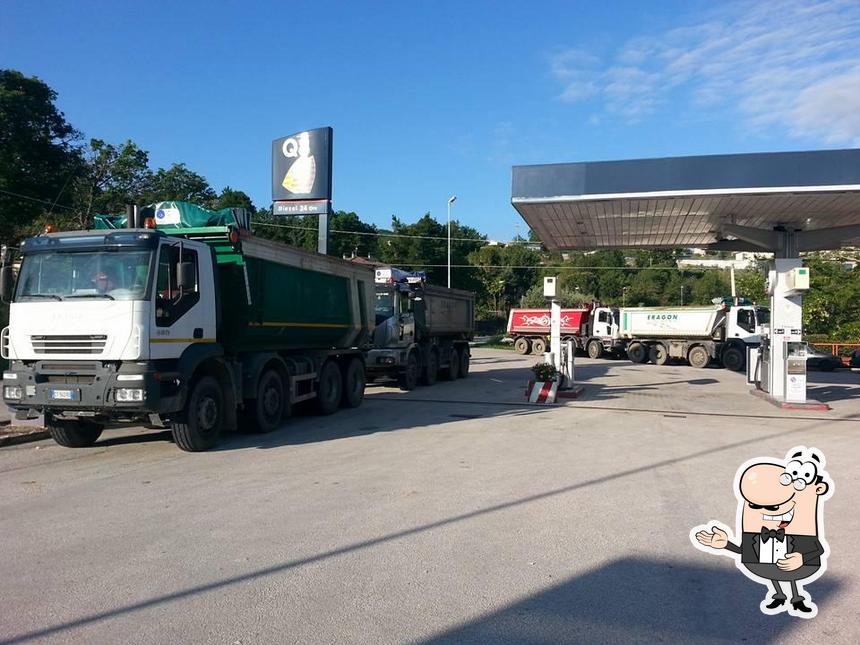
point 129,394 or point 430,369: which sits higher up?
point 129,394

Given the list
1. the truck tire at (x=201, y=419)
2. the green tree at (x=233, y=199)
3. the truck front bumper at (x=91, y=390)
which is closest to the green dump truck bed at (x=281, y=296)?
the truck tire at (x=201, y=419)

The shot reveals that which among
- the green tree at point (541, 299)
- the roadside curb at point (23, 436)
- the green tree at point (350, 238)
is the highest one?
the green tree at point (350, 238)

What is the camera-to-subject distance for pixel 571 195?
49.5 feet

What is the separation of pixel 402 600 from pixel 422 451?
5.69 meters

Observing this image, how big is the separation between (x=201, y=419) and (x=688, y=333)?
89.2 ft

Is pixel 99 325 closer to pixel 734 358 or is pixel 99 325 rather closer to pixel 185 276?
pixel 185 276

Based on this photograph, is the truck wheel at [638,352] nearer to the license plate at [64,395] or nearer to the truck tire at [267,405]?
the truck tire at [267,405]

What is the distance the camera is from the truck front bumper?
29.8ft

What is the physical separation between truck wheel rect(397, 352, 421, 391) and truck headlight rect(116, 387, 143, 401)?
11082mm

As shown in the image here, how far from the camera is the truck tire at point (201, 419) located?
9.84 meters

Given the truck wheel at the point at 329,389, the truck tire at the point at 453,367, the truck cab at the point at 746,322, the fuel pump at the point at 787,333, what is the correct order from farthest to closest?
the truck cab at the point at 746,322, the truck tire at the point at 453,367, the fuel pump at the point at 787,333, the truck wheel at the point at 329,389

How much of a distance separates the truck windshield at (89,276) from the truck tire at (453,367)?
600 inches

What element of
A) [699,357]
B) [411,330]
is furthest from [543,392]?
[699,357]

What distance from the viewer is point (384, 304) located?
1977 cm
